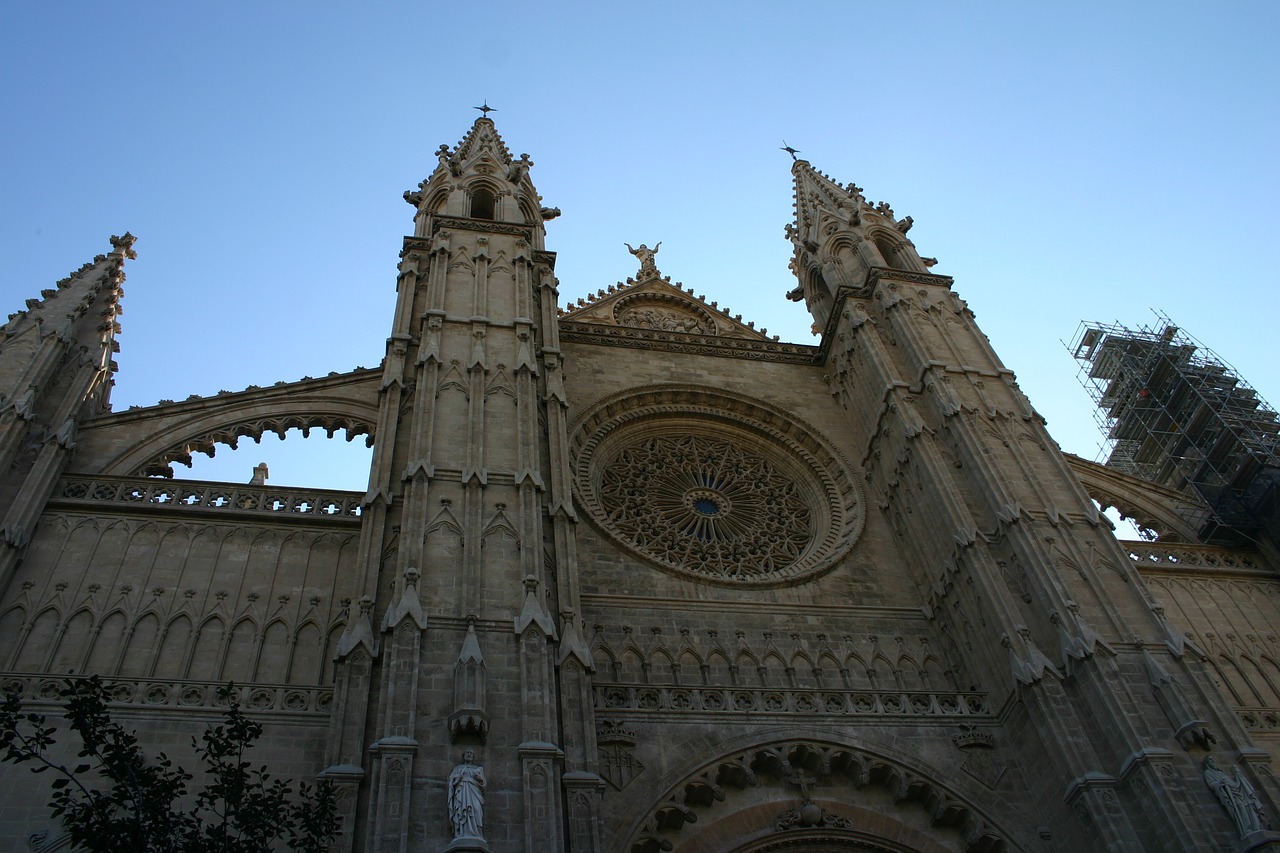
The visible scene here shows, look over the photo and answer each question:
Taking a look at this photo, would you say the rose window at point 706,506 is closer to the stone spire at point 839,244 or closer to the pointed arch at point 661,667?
the pointed arch at point 661,667

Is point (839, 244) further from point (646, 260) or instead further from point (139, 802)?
point (139, 802)

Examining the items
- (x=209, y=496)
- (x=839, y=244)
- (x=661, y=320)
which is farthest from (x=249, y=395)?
(x=839, y=244)

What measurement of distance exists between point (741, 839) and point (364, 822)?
14.8 feet

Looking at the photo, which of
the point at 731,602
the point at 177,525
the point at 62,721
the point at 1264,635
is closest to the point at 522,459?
the point at 731,602

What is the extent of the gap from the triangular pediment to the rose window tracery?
3.88 m

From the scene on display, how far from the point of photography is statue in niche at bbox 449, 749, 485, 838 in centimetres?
1005

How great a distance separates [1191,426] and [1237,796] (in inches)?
512

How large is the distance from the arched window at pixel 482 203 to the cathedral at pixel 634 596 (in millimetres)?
2423

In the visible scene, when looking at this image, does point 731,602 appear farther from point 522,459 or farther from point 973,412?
point 973,412

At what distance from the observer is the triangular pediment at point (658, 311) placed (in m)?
24.0

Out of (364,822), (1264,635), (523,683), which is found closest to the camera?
(364,822)

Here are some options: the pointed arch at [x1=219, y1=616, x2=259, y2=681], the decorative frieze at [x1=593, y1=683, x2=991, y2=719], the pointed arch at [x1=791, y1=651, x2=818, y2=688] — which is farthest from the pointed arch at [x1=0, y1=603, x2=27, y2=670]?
the pointed arch at [x1=791, y1=651, x2=818, y2=688]

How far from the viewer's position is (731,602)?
51.7ft

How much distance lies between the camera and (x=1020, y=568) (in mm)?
15203
